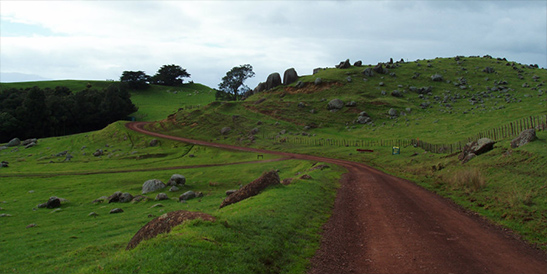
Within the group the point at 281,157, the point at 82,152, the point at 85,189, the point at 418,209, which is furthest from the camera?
the point at 82,152

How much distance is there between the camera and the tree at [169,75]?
628 feet

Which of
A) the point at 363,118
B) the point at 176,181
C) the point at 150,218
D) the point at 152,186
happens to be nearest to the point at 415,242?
the point at 150,218

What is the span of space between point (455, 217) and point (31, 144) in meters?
100

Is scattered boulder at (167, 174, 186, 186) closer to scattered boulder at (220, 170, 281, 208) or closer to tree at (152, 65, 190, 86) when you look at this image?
scattered boulder at (220, 170, 281, 208)

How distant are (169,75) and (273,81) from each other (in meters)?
100

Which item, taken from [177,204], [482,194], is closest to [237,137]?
[177,204]

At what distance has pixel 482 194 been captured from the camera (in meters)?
21.9

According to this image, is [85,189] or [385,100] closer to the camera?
[85,189]

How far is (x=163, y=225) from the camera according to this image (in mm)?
13117

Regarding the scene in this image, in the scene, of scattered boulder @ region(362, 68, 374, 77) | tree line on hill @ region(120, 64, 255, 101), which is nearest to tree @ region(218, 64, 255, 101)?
tree line on hill @ region(120, 64, 255, 101)

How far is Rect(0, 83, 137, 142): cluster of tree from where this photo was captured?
100625 mm

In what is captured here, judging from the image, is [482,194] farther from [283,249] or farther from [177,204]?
[177,204]

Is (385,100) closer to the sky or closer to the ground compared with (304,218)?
closer to the sky

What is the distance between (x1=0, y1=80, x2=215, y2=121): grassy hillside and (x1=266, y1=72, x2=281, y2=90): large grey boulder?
40154mm
